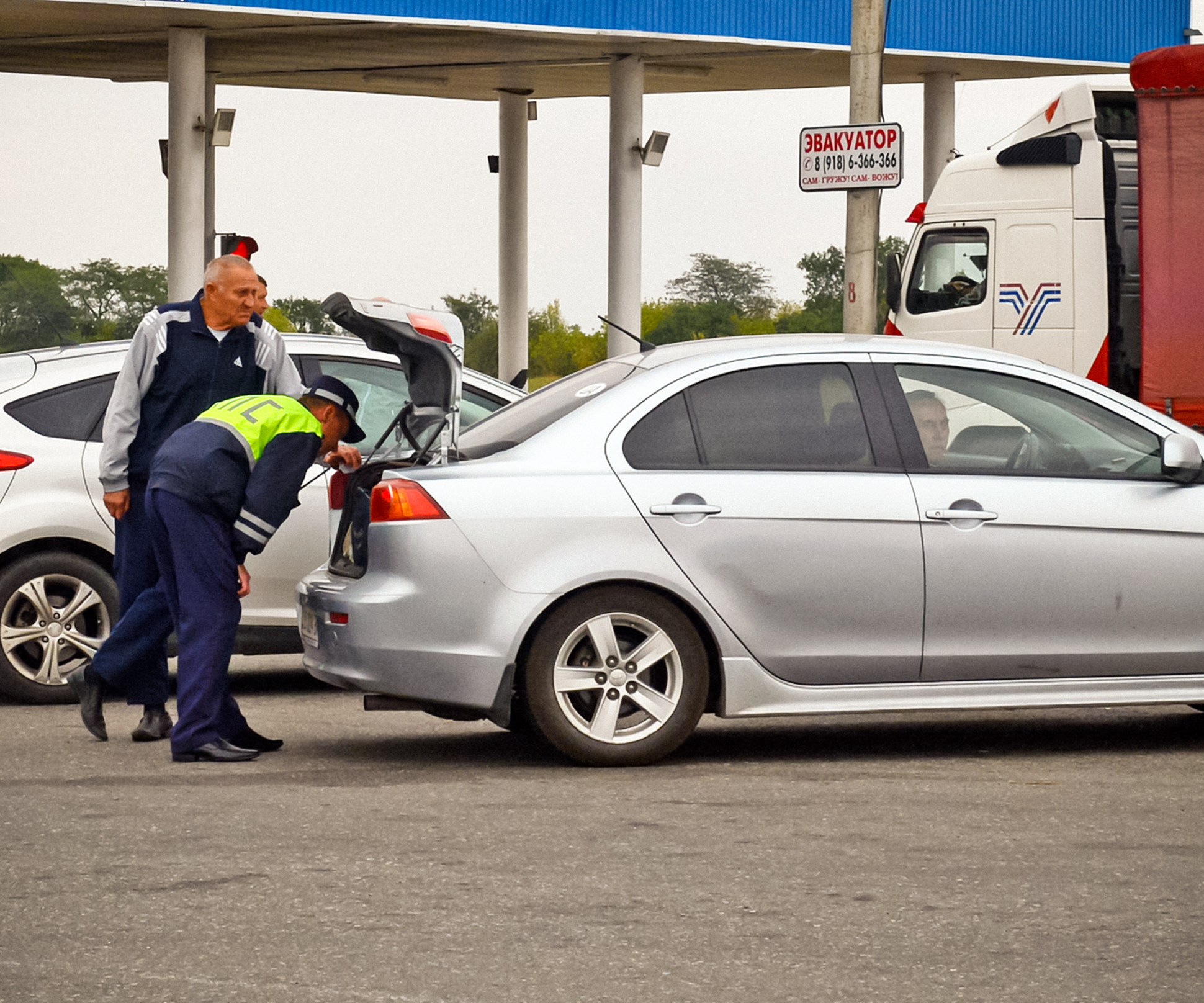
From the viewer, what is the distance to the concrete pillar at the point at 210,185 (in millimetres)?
27969

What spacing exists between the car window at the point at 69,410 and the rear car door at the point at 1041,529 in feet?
12.2

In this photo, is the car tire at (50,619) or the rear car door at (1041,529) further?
the car tire at (50,619)

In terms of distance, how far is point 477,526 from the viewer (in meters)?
6.67

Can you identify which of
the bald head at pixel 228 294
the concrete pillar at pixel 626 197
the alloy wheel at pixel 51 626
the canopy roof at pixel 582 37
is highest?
the canopy roof at pixel 582 37

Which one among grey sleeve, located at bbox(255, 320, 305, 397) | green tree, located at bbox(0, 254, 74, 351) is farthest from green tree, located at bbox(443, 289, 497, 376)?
grey sleeve, located at bbox(255, 320, 305, 397)

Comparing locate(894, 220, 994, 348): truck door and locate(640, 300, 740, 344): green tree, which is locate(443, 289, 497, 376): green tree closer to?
locate(640, 300, 740, 344): green tree

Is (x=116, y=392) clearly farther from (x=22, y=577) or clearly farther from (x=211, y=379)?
(x=22, y=577)

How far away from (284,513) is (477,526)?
31.3 inches

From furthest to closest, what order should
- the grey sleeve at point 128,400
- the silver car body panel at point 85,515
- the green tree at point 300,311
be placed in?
1. the green tree at point 300,311
2. the silver car body panel at point 85,515
3. the grey sleeve at point 128,400

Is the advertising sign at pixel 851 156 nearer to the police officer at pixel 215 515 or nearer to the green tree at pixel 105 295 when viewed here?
the police officer at pixel 215 515

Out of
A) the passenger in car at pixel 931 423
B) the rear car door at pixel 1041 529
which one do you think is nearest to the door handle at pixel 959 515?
the rear car door at pixel 1041 529

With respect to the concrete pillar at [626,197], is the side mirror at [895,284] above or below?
below

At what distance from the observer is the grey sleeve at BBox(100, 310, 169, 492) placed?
736 centimetres

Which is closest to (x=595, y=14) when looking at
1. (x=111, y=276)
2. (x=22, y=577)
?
(x=22, y=577)
